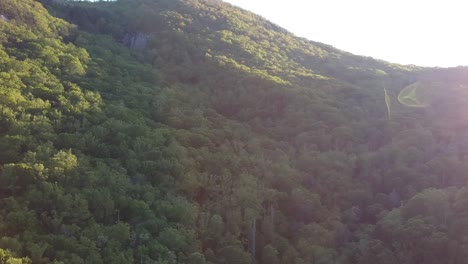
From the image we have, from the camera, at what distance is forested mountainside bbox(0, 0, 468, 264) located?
26.8m

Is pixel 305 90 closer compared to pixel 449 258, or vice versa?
pixel 449 258

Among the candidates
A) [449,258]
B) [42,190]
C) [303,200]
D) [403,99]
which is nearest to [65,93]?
Answer: [42,190]

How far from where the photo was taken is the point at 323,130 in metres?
45.3

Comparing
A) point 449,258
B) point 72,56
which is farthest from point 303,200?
point 72,56

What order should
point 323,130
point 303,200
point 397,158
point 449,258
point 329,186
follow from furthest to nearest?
point 323,130 < point 397,158 < point 329,186 < point 303,200 < point 449,258

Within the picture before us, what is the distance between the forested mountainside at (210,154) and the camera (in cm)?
2683

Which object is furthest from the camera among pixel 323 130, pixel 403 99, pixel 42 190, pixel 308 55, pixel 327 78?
pixel 308 55

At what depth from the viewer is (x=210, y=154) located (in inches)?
1439

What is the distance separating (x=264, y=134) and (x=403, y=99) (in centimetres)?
1967

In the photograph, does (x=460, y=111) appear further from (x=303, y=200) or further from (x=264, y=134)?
(x=303, y=200)

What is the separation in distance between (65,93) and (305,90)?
2473cm

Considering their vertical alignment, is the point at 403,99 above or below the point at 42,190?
above

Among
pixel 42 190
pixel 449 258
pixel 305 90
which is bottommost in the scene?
pixel 42 190

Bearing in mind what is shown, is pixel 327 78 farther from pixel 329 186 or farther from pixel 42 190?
pixel 42 190
